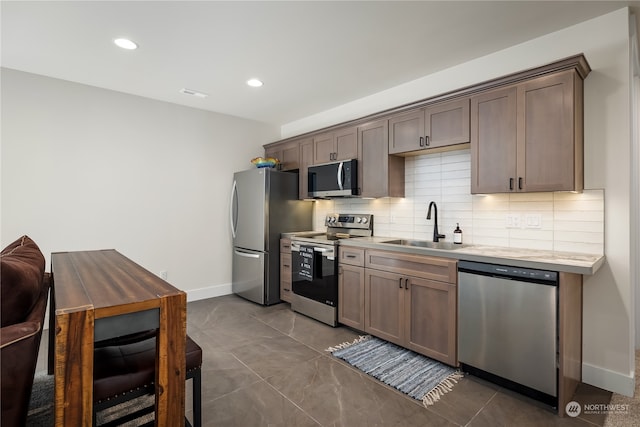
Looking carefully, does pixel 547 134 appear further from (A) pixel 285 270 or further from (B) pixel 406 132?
(A) pixel 285 270

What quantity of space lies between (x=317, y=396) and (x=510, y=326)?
139 cm

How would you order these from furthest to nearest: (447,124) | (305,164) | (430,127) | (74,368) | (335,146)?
(305,164) → (335,146) → (430,127) → (447,124) → (74,368)

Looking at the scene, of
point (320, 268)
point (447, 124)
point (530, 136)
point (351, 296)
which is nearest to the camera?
point (530, 136)

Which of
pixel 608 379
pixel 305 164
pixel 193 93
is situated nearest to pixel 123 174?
pixel 193 93

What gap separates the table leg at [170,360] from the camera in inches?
51.9

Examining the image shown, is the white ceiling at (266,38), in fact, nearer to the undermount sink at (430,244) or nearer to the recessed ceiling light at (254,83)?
the recessed ceiling light at (254,83)

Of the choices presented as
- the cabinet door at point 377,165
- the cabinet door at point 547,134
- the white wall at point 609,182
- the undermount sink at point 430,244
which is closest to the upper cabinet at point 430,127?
the cabinet door at point 377,165

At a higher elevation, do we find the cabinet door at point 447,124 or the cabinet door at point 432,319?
the cabinet door at point 447,124

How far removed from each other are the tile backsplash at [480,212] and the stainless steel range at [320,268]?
0.21 m

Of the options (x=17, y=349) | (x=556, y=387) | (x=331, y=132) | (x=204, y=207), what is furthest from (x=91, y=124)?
(x=556, y=387)

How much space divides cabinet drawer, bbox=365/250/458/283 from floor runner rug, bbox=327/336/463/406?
699 mm

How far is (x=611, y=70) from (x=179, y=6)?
3041 millimetres

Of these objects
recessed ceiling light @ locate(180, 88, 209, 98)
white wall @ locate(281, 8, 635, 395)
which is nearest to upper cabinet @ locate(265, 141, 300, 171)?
recessed ceiling light @ locate(180, 88, 209, 98)

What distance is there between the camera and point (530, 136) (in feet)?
7.84
